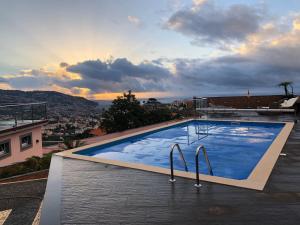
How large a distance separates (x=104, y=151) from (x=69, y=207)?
16.3ft

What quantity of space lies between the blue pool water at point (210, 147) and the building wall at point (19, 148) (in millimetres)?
5915

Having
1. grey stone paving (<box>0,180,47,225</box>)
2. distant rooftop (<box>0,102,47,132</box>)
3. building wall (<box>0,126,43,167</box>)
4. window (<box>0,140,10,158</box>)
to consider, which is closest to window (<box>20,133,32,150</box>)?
building wall (<box>0,126,43,167</box>)

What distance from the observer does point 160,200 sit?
143 inches

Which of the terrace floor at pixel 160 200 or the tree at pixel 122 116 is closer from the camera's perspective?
the terrace floor at pixel 160 200

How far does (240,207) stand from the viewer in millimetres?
3352

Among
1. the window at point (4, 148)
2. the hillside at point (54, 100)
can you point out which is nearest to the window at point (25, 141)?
the window at point (4, 148)

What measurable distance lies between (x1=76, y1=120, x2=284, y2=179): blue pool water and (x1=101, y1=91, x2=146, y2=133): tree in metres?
5.52

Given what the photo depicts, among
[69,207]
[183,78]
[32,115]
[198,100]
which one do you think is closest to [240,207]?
[69,207]

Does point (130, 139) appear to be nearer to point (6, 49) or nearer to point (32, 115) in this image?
point (32, 115)

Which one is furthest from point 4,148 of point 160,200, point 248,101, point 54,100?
point 248,101

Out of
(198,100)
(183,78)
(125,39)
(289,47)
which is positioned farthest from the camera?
(183,78)

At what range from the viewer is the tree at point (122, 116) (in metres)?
18.5

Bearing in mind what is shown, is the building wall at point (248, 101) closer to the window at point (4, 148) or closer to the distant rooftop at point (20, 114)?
the distant rooftop at point (20, 114)

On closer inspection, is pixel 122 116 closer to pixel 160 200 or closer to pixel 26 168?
pixel 26 168
